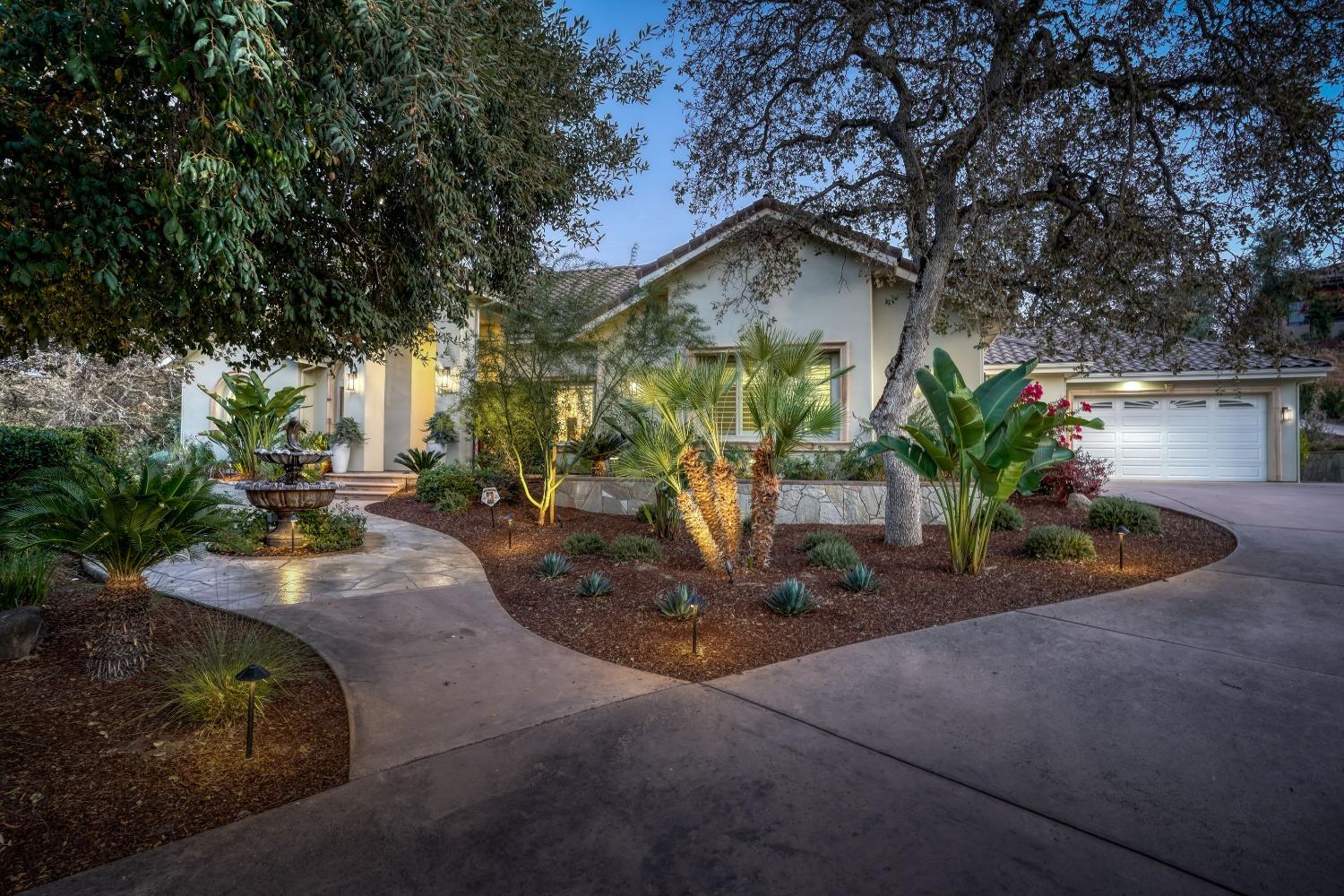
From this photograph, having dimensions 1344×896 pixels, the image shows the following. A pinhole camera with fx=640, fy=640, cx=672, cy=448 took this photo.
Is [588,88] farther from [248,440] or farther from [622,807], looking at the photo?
[248,440]

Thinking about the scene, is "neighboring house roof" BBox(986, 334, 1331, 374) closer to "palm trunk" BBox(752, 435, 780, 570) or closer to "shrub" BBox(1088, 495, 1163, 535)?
"shrub" BBox(1088, 495, 1163, 535)

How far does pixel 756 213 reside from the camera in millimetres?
11734

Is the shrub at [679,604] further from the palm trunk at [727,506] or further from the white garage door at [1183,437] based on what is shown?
the white garage door at [1183,437]

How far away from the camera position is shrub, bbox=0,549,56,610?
5.21m

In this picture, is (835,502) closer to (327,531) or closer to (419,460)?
(327,531)

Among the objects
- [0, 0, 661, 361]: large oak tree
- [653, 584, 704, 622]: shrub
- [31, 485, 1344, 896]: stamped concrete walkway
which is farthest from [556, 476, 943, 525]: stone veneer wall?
[0, 0, 661, 361]: large oak tree

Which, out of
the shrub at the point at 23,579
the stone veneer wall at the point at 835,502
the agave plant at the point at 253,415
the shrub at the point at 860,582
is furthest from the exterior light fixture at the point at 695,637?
the agave plant at the point at 253,415

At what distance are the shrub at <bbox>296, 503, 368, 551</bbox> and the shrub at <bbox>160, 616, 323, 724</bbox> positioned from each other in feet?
13.2

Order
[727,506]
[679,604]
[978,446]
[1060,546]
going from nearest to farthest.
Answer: [679,604] → [978,446] → [727,506] → [1060,546]

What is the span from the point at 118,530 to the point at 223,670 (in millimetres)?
1240

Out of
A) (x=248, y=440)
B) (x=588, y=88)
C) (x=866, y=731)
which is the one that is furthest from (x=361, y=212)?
(x=248, y=440)

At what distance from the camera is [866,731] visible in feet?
11.7

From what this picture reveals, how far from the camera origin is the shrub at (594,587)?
634 centimetres

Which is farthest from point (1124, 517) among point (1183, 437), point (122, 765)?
point (1183, 437)
